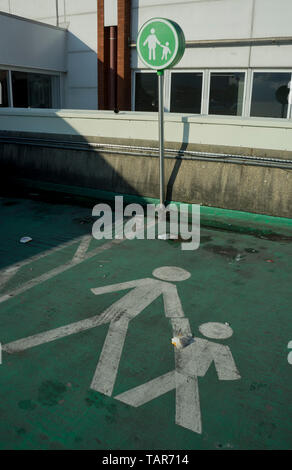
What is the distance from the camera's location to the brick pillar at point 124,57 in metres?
13.6

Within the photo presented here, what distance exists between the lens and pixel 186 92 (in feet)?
44.8

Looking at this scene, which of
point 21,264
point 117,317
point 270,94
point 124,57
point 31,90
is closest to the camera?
point 117,317

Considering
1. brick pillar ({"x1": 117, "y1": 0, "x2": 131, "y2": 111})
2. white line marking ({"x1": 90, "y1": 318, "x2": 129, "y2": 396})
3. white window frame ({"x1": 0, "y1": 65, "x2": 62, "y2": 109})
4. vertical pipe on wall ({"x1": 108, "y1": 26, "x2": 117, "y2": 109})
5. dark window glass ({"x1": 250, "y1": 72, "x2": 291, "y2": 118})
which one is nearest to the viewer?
white line marking ({"x1": 90, "y1": 318, "x2": 129, "y2": 396})

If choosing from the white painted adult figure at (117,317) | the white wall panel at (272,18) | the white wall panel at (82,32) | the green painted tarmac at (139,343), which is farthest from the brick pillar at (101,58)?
the white painted adult figure at (117,317)

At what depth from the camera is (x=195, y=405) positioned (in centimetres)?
297

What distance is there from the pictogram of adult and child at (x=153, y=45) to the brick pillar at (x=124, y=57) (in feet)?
27.0

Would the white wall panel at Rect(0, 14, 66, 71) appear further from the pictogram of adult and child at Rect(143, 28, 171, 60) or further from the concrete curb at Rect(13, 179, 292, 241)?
the pictogram of adult and child at Rect(143, 28, 171, 60)

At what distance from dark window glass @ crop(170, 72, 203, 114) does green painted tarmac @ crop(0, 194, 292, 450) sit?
8.23 metres

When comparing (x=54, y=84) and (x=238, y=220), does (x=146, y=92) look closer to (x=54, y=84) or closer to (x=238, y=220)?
(x=54, y=84)

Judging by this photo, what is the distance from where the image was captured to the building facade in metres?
11.9

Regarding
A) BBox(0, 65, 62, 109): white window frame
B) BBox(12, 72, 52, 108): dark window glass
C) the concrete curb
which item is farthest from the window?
the concrete curb

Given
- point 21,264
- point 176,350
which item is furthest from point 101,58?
point 176,350

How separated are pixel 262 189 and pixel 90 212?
3.32m

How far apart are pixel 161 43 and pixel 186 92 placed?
25.5ft
